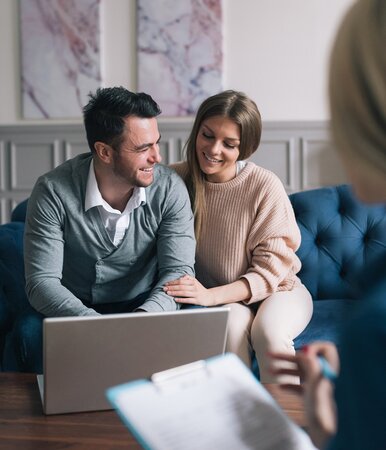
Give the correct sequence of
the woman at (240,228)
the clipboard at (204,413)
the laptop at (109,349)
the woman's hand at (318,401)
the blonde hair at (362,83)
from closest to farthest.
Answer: the blonde hair at (362,83)
the woman's hand at (318,401)
the clipboard at (204,413)
the laptop at (109,349)
the woman at (240,228)

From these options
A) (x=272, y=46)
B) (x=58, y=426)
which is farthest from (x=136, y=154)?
(x=272, y=46)

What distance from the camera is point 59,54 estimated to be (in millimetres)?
4184

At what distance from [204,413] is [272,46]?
11.3 ft

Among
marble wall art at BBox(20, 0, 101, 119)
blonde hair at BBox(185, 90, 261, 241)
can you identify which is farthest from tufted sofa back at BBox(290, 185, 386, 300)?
marble wall art at BBox(20, 0, 101, 119)

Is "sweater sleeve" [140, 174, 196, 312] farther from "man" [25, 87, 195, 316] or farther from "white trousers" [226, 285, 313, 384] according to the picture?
"white trousers" [226, 285, 313, 384]

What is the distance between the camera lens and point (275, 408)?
0.94m

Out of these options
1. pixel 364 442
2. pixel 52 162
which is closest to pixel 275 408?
pixel 364 442

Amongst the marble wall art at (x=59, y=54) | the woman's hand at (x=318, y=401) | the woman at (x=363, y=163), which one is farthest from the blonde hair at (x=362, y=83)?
the marble wall art at (x=59, y=54)

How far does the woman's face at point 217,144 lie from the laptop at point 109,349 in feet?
2.82

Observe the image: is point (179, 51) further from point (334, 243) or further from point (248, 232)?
point (248, 232)

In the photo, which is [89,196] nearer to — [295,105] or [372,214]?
[372,214]

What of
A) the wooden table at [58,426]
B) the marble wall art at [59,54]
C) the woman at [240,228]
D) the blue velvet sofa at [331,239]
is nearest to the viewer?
the wooden table at [58,426]

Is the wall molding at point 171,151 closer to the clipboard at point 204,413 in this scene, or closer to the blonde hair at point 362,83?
the clipboard at point 204,413

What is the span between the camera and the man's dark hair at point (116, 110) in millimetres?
1944
